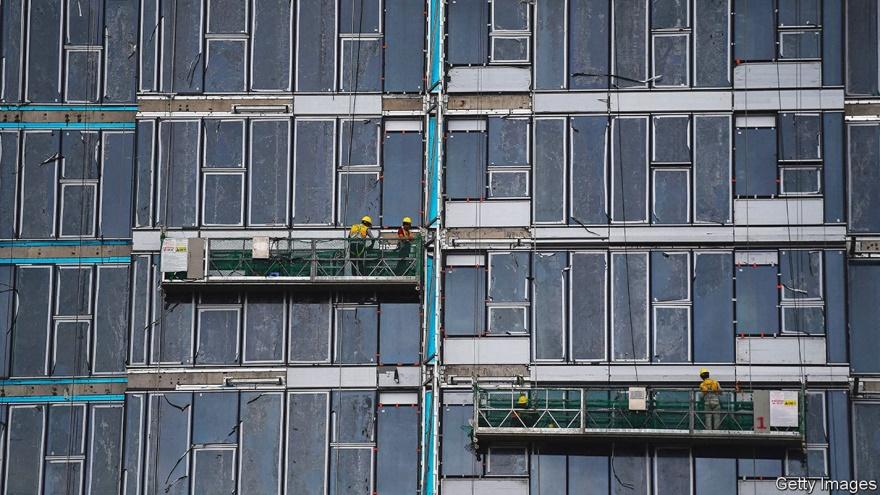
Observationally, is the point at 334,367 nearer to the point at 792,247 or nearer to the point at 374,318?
the point at 374,318

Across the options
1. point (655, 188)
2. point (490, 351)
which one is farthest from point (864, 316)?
point (490, 351)

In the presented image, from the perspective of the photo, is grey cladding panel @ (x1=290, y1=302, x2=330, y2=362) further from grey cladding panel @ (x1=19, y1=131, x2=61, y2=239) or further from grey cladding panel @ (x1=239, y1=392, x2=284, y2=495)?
grey cladding panel @ (x1=19, y1=131, x2=61, y2=239)

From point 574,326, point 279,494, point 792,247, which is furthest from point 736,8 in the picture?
point 279,494

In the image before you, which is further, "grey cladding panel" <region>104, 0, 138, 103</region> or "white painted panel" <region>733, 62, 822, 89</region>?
"grey cladding panel" <region>104, 0, 138, 103</region>

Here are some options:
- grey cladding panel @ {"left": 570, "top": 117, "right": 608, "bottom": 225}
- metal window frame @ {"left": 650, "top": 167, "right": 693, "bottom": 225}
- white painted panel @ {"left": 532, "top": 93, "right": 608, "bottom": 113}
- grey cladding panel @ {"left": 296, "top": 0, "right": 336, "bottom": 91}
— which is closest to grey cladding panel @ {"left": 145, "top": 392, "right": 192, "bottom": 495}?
grey cladding panel @ {"left": 296, "top": 0, "right": 336, "bottom": 91}

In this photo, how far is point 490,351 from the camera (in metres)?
65.4

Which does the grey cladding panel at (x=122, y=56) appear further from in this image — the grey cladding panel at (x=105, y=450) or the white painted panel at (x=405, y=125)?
the grey cladding panel at (x=105, y=450)

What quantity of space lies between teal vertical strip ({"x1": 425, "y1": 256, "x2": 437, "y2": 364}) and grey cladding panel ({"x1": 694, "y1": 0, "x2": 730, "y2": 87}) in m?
12.4

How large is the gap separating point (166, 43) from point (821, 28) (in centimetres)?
2482

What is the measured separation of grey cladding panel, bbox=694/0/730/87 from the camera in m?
66.1

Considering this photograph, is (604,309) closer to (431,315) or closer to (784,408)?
(431,315)

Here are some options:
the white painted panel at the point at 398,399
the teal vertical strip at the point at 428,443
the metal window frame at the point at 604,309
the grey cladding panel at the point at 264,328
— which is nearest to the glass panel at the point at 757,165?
the metal window frame at the point at 604,309

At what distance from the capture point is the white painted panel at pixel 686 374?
2527 inches

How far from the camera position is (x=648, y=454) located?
211 ft
